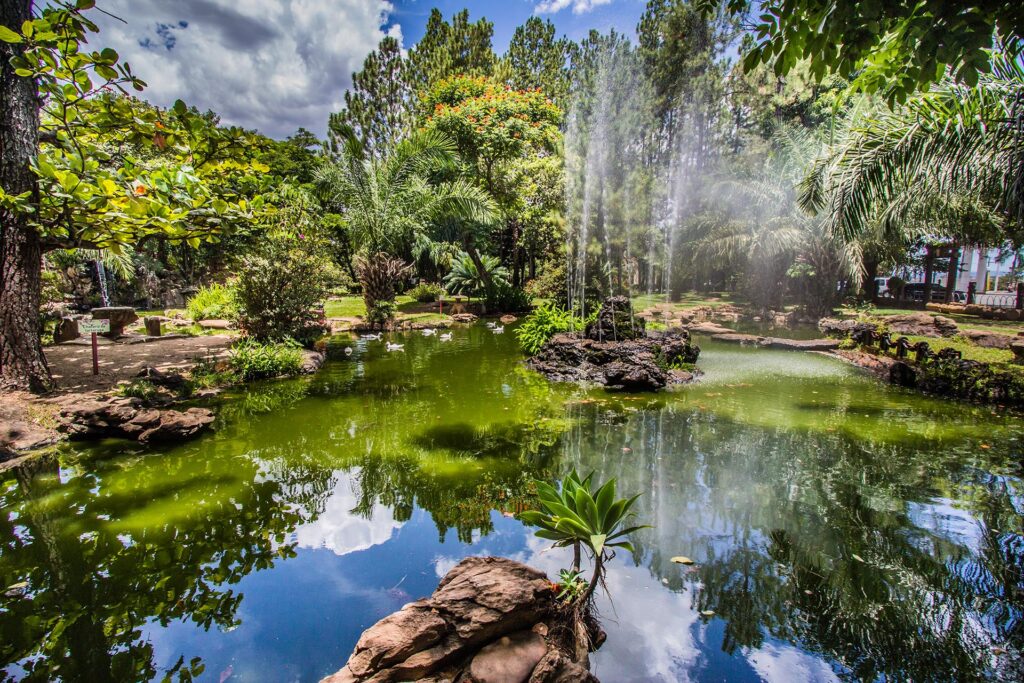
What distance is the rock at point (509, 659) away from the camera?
2.11 meters

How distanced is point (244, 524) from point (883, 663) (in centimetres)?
410

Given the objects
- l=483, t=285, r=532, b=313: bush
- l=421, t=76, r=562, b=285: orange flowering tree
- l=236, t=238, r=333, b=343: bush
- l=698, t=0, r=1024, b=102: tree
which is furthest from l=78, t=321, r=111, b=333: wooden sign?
l=421, t=76, r=562, b=285: orange flowering tree

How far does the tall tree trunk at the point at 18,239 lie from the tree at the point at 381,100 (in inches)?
1051

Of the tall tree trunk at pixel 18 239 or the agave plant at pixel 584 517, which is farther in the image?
the tall tree trunk at pixel 18 239

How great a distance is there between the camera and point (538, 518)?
9.00ft

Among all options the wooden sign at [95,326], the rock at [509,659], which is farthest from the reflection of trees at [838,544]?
the wooden sign at [95,326]

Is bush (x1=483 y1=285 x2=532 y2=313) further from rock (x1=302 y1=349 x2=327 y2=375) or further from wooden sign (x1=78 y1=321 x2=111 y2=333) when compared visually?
wooden sign (x1=78 y1=321 x2=111 y2=333)

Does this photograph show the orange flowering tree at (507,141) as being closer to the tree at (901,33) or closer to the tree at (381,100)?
the tree at (381,100)

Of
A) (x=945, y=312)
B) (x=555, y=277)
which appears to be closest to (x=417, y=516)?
(x=555, y=277)

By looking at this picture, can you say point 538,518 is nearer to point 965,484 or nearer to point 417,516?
point 417,516

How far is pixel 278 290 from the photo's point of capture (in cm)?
974

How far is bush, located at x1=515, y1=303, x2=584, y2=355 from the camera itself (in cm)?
1039

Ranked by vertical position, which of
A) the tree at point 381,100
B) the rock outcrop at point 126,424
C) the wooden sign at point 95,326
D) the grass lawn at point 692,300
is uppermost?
the tree at point 381,100

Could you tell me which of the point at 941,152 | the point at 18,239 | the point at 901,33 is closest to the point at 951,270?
the point at 941,152
